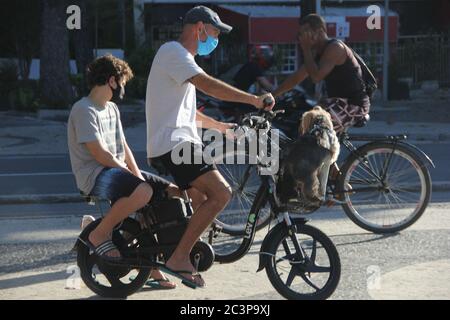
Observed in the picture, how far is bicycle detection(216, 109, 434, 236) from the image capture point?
295 inches

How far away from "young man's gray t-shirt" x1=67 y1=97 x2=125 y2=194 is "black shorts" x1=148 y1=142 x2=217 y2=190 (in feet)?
1.40

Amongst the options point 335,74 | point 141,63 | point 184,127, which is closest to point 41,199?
point 335,74

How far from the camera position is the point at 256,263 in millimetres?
6637

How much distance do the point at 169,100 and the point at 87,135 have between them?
0.56m

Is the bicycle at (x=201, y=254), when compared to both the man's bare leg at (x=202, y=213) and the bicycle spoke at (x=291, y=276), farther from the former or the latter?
the man's bare leg at (x=202, y=213)

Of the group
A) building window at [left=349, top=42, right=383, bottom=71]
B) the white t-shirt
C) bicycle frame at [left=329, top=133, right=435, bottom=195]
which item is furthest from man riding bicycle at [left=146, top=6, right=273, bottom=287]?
building window at [left=349, top=42, right=383, bottom=71]

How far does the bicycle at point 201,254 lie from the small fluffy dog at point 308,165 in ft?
0.44

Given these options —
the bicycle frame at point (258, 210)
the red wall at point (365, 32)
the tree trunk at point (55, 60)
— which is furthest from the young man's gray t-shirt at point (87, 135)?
the red wall at point (365, 32)

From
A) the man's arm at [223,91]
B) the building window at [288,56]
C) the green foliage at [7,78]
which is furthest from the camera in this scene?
the building window at [288,56]

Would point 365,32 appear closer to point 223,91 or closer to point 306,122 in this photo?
point 306,122

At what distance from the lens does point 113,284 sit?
5785 millimetres

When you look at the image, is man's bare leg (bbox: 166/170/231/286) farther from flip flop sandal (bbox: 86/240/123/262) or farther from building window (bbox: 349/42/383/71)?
building window (bbox: 349/42/383/71)

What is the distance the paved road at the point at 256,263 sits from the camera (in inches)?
231
